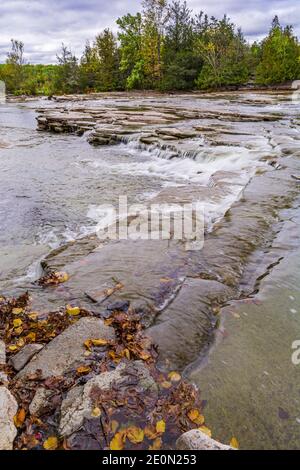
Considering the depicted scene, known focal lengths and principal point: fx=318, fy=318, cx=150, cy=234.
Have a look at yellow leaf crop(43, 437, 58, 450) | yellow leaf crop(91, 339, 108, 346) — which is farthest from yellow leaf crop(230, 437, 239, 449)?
yellow leaf crop(91, 339, 108, 346)

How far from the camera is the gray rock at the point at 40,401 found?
7.28ft

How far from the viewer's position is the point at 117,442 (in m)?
2.05

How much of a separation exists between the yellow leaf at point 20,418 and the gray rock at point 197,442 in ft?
3.46

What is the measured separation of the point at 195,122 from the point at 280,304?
47.5 ft

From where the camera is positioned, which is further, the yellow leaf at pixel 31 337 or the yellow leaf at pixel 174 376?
the yellow leaf at pixel 31 337

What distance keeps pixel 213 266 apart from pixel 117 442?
2443mm

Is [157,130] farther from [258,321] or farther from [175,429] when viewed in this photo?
[175,429]

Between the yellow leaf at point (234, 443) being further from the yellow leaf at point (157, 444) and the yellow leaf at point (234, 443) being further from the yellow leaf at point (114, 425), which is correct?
the yellow leaf at point (114, 425)

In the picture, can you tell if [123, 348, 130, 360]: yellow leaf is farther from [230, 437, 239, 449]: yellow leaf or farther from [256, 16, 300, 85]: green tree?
[256, 16, 300, 85]: green tree

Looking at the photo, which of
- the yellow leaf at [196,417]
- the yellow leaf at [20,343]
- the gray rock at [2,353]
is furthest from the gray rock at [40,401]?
the yellow leaf at [196,417]

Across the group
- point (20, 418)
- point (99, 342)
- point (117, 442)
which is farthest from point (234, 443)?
point (20, 418)

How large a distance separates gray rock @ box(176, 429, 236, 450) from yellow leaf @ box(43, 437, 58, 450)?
781mm

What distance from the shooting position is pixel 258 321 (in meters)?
3.11
